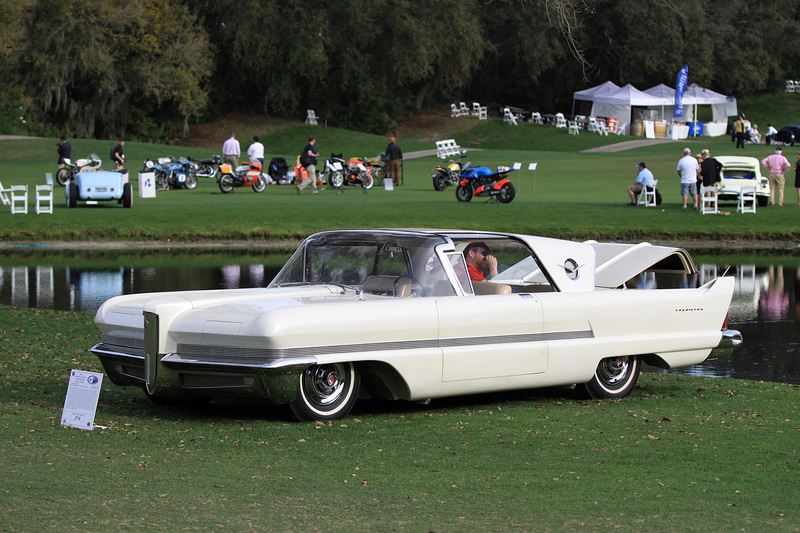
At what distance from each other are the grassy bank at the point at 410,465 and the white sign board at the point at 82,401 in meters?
0.12

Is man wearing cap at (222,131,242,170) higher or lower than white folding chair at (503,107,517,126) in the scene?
lower

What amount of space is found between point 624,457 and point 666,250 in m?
3.59

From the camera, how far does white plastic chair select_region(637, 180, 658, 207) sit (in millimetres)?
32906

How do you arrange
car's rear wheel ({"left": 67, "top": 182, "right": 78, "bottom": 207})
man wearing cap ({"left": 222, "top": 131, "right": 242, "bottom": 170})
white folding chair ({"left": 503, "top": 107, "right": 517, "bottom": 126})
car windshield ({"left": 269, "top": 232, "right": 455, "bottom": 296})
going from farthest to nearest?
white folding chair ({"left": 503, "top": 107, "right": 517, "bottom": 126}), man wearing cap ({"left": 222, "top": 131, "right": 242, "bottom": 170}), car's rear wheel ({"left": 67, "top": 182, "right": 78, "bottom": 207}), car windshield ({"left": 269, "top": 232, "right": 455, "bottom": 296})

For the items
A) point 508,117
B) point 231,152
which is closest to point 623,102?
point 508,117

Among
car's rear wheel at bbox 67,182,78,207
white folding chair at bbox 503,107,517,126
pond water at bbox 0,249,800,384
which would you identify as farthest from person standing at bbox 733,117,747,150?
car's rear wheel at bbox 67,182,78,207

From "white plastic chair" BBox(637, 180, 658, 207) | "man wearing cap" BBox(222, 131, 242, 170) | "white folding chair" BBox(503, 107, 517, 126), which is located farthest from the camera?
"white folding chair" BBox(503, 107, 517, 126)

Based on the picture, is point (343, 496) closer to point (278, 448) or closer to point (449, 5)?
point (278, 448)

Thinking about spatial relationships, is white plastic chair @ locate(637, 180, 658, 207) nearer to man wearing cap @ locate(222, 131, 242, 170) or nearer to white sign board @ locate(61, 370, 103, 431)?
man wearing cap @ locate(222, 131, 242, 170)

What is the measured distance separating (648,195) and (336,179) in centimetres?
1122

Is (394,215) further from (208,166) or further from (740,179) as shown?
(208,166)

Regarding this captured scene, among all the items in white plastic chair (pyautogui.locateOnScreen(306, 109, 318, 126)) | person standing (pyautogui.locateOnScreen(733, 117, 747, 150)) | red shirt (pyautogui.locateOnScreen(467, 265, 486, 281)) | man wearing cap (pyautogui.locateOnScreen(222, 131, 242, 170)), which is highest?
white plastic chair (pyautogui.locateOnScreen(306, 109, 318, 126))

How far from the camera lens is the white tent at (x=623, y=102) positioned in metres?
69.1

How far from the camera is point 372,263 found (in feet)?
28.1
